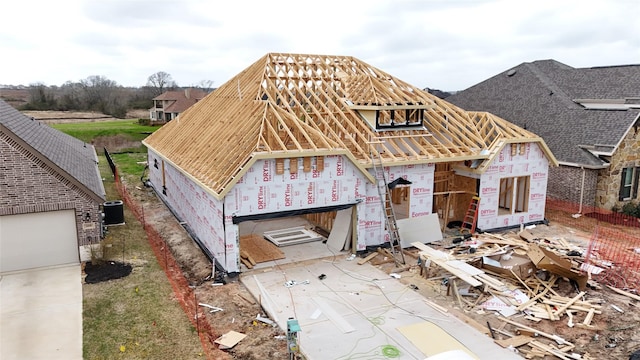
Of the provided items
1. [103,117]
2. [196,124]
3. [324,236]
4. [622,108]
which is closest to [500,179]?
[324,236]

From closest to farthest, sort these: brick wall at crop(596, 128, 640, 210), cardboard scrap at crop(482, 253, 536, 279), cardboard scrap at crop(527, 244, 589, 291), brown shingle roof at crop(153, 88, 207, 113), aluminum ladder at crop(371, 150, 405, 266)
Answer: cardboard scrap at crop(527, 244, 589, 291), cardboard scrap at crop(482, 253, 536, 279), aluminum ladder at crop(371, 150, 405, 266), brick wall at crop(596, 128, 640, 210), brown shingle roof at crop(153, 88, 207, 113)

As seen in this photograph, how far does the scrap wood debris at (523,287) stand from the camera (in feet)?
34.3

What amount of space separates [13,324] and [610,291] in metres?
15.8

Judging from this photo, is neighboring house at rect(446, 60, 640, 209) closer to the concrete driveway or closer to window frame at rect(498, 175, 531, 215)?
window frame at rect(498, 175, 531, 215)

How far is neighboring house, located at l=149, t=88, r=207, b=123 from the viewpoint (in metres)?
65.6

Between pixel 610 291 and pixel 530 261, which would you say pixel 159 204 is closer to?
pixel 530 261

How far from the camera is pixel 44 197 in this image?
14.2 m

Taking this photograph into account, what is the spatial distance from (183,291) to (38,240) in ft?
17.9

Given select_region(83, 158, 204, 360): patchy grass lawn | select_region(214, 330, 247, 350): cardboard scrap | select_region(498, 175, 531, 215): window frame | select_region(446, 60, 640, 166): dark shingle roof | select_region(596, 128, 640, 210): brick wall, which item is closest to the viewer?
select_region(83, 158, 204, 360): patchy grass lawn

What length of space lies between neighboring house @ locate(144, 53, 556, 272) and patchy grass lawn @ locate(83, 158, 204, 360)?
220 cm

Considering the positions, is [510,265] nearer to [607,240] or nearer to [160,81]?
[607,240]

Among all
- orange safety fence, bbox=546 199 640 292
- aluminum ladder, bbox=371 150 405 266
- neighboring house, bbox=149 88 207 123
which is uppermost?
neighboring house, bbox=149 88 207 123

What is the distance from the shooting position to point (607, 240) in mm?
17703

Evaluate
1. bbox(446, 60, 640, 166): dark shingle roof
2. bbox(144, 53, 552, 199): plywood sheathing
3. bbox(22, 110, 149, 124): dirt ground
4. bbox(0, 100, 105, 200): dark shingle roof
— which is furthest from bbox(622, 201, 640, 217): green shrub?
bbox(22, 110, 149, 124): dirt ground
